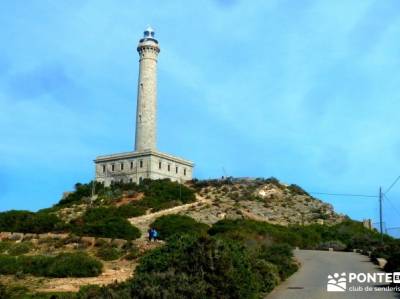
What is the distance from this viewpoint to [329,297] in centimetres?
1573

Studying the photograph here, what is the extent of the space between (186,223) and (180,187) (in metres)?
22.5

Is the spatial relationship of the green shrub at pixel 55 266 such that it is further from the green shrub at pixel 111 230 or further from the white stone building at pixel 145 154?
the white stone building at pixel 145 154

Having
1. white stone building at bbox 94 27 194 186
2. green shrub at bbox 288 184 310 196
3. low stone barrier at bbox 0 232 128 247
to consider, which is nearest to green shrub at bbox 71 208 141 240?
low stone barrier at bbox 0 232 128 247

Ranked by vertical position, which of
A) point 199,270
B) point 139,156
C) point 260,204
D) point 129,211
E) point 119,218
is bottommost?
point 199,270

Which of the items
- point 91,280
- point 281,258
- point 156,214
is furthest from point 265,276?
point 156,214

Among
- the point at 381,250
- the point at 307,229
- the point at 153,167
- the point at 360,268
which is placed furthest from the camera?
the point at 153,167

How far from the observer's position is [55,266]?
2455 centimetres

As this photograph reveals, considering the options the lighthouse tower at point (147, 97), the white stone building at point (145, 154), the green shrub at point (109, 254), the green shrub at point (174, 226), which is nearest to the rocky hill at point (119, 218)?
the green shrub at point (109, 254)

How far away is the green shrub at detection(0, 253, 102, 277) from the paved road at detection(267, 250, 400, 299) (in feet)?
Result: 28.2

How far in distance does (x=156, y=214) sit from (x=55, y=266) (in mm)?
31821

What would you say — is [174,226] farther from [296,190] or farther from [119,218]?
[296,190]

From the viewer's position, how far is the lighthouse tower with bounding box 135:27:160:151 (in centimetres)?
7150

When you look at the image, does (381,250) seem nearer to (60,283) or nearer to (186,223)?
(60,283)

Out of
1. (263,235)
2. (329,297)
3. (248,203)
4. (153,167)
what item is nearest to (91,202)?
(153,167)
